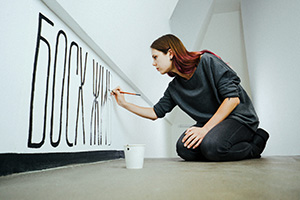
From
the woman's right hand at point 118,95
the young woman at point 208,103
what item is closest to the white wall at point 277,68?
the young woman at point 208,103

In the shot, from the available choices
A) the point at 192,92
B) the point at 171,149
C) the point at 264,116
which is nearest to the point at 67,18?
the point at 192,92

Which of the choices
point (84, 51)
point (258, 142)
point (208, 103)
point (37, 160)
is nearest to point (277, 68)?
point (258, 142)

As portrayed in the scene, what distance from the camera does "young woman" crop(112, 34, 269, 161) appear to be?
123 centimetres

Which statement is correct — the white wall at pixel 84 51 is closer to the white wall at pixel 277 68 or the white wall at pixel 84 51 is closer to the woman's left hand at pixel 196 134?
the woman's left hand at pixel 196 134

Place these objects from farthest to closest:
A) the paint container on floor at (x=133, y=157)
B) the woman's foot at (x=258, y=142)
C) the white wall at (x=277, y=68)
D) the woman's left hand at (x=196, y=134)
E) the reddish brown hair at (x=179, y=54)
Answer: the white wall at (x=277, y=68) < the woman's foot at (x=258, y=142) < the reddish brown hair at (x=179, y=54) < the woman's left hand at (x=196, y=134) < the paint container on floor at (x=133, y=157)

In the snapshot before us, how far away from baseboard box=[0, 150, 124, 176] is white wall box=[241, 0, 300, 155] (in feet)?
6.45

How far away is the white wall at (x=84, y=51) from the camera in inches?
24.0

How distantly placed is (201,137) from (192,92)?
0.96 ft

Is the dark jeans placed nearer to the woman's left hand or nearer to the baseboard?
the woman's left hand

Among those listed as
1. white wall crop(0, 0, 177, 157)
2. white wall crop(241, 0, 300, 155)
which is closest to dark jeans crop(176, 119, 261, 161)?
white wall crop(0, 0, 177, 157)

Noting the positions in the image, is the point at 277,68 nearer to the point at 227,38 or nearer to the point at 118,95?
the point at 227,38

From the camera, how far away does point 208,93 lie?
1.37 m

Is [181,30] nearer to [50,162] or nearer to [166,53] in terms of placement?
[166,53]

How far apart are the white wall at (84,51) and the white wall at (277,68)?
1283 mm
